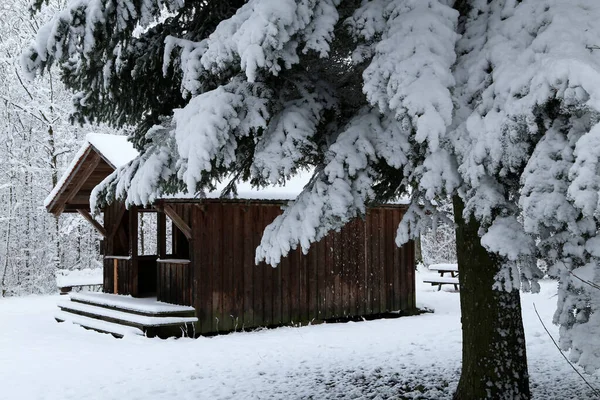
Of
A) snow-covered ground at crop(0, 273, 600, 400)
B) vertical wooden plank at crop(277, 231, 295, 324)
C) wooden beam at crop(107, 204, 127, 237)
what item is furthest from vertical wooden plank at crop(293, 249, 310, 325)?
wooden beam at crop(107, 204, 127, 237)

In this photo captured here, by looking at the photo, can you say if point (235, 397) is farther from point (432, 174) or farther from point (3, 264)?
point (3, 264)

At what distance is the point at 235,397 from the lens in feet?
23.6

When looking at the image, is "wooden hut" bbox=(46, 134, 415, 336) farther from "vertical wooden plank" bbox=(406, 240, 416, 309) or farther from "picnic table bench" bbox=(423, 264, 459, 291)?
"picnic table bench" bbox=(423, 264, 459, 291)

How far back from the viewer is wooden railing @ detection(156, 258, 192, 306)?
1194cm

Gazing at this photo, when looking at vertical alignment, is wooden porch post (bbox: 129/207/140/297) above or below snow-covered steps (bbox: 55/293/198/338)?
A: above

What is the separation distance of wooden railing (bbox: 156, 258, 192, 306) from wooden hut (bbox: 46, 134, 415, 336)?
20 mm

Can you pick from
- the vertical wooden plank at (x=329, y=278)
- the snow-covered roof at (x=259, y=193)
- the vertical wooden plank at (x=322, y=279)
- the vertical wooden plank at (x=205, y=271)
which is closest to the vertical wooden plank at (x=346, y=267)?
the vertical wooden plank at (x=329, y=278)

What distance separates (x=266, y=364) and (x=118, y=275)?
7.30 meters

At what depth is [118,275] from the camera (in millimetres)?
15180

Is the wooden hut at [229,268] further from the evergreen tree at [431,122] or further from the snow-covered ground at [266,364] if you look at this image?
the evergreen tree at [431,122]

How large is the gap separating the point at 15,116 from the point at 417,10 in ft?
74.7

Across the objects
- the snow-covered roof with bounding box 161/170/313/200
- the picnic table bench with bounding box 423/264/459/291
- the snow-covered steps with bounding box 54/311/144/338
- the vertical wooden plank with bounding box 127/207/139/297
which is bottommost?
the snow-covered steps with bounding box 54/311/144/338

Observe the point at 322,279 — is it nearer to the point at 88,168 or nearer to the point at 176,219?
the point at 176,219

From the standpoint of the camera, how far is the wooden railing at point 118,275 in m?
14.5
